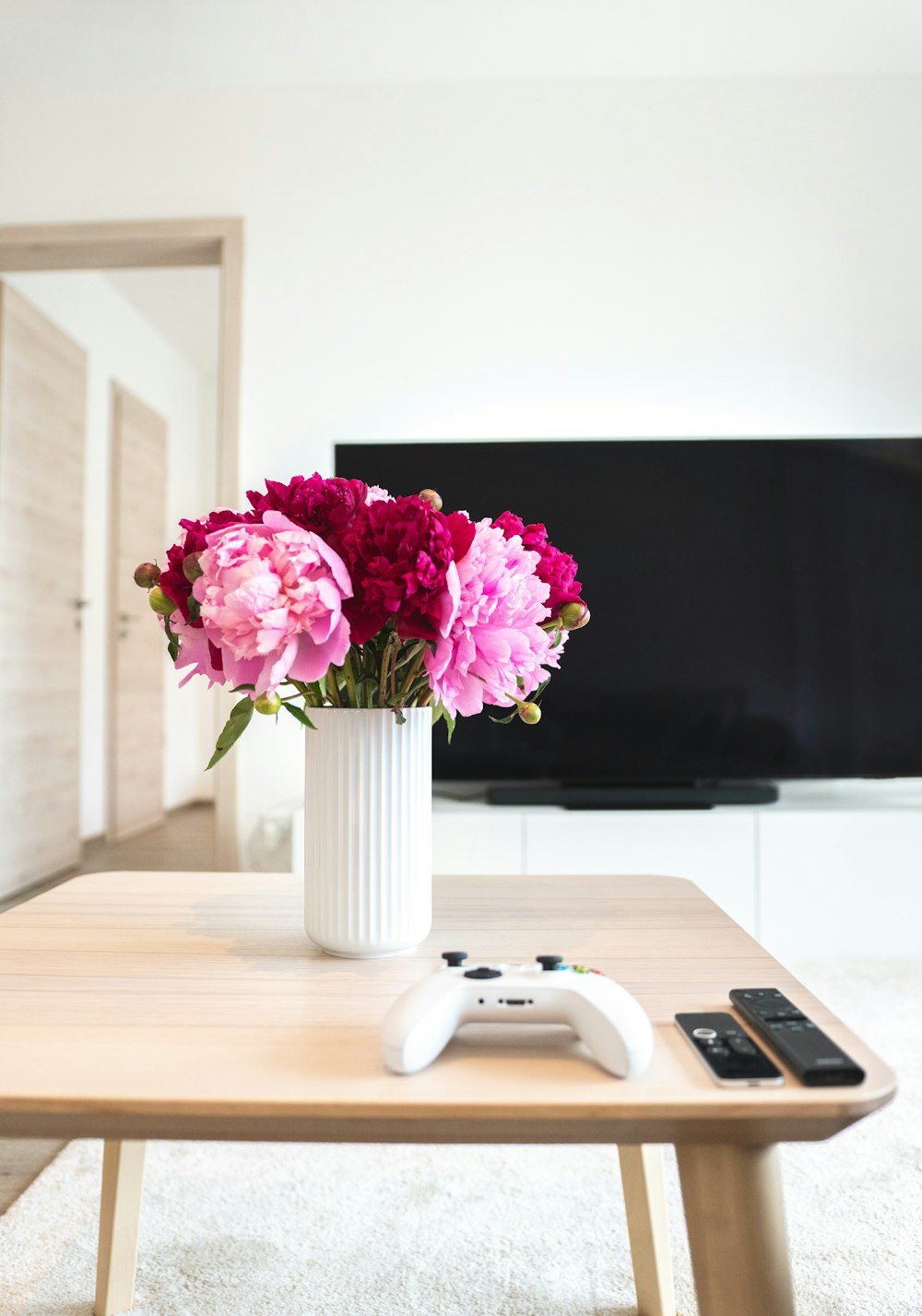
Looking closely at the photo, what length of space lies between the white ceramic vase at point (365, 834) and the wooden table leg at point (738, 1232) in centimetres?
35

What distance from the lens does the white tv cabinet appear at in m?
2.58

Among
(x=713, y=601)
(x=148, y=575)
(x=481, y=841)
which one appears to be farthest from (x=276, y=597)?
(x=713, y=601)

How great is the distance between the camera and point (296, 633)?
0.80 m

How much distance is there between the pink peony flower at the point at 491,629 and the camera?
0.81m

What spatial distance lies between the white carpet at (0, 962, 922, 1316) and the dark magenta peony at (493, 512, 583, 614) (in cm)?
88

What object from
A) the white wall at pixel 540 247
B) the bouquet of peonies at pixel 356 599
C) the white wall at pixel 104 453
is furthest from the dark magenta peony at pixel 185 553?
the white wall at pixel 104 453

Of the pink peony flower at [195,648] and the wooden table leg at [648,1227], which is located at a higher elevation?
the pink peony flower at [195,648]

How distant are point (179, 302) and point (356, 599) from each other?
4.45m

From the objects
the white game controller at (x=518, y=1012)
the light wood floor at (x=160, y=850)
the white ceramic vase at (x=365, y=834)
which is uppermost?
the white ceramic vase at (x=365, y=834)

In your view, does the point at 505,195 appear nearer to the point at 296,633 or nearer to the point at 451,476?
the point at 451,476

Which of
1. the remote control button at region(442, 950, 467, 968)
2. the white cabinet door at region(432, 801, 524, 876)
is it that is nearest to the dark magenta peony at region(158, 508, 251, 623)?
the remote control button at region(442, 950, 467, 968)

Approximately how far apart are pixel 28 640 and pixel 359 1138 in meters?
3.32

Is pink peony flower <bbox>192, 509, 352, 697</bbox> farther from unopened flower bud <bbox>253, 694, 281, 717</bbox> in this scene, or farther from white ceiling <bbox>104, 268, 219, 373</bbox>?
white ceiling <bbox>104, 268, 219, 373</bbox>

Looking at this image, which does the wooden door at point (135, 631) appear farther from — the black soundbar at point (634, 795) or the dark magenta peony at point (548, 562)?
the dark magenta peony at point (548, 562)
